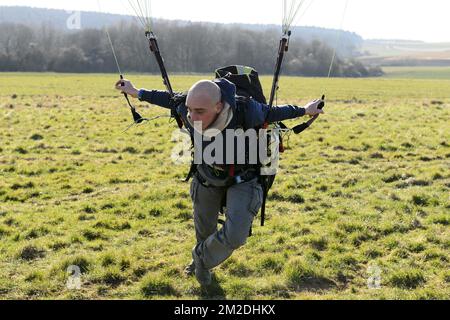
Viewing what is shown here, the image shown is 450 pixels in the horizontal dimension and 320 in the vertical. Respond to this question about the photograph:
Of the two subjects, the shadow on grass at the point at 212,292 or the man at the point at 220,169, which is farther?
the shadow on grass at the point at 212,292

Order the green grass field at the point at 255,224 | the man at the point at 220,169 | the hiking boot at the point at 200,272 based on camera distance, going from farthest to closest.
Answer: the green grass field at the point at 255,224, the hiking boot at the point at 200,272, the man at the point at 220,169

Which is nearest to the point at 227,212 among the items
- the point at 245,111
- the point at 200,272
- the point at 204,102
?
the point at 200,272

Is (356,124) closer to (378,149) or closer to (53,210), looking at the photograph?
(378,149)

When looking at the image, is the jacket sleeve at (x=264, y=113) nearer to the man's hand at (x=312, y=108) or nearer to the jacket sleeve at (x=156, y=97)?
the man's hand at (x=312, y=108)

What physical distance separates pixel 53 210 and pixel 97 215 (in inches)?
35.8

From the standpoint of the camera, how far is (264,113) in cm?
518

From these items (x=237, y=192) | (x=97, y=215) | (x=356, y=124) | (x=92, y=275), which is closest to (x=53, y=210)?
(x=97, y=215)

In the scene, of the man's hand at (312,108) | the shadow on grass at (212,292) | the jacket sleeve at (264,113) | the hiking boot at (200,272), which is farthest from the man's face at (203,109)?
the shadow on grass at (212,292)

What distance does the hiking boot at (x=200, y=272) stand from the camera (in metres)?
5.38

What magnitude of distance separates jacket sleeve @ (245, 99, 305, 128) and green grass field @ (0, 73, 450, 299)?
194cm

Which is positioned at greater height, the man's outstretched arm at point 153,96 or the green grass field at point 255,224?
the man's outstretched arm at point 153,96

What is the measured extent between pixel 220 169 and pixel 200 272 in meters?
1.22

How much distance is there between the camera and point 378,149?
14703 millimetres

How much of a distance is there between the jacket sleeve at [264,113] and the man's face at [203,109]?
414 mm
